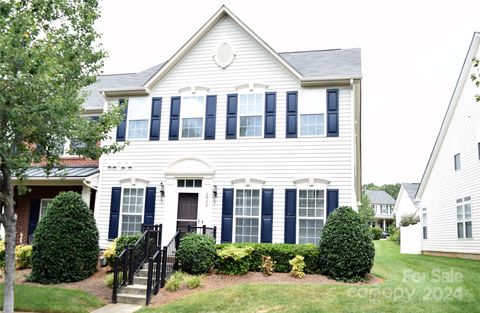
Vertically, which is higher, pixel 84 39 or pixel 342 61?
pixel 342 61

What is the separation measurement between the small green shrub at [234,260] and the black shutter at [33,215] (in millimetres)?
8551

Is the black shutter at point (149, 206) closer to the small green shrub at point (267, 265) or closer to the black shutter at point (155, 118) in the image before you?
the black shutter at point (155, 118)

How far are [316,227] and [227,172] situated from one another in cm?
341

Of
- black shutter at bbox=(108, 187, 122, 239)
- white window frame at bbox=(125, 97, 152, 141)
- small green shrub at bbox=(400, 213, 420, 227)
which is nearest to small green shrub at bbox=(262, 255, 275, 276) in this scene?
black shutter at bbox=(108, 187, 122, 239)

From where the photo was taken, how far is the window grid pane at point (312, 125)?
14.2 m

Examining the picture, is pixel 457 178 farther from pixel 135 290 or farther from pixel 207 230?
pixel 135 290

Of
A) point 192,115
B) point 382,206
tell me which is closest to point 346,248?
point 192,115

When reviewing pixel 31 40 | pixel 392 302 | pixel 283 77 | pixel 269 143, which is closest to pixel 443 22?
pixel 283 77

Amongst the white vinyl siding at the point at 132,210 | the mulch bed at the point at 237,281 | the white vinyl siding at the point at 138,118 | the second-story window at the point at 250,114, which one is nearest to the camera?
the mulch bed at the point at 237,281

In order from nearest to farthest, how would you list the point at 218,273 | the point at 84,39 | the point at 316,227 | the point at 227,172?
the point at 84,39
the point at 218,273
the point at 316,227
the point at 227,172

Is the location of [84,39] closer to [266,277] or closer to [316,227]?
[266,277]

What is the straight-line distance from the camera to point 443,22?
477 inches

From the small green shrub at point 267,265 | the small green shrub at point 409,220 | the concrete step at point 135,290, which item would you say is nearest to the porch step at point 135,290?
the concrete step at point 135,290

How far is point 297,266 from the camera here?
1199 cm
